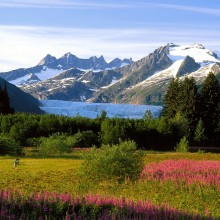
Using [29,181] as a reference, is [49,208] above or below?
above

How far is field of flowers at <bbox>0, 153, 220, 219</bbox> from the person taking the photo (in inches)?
448

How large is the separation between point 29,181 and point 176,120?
1938 inches

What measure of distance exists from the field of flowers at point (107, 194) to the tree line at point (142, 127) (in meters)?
27.9

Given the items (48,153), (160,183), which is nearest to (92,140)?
(48,153)

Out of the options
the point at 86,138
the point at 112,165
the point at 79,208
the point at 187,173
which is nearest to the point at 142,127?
the point at 86,138

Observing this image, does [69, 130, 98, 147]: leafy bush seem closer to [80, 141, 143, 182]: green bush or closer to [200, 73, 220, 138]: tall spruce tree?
[200, 73, 220, 138]: tall spruce tree

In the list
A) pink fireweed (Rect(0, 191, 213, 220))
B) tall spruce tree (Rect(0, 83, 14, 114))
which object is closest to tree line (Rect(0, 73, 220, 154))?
tall spruce tree (Rect(0, 83, 14, 114))

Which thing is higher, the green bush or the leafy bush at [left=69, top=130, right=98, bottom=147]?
the green bush

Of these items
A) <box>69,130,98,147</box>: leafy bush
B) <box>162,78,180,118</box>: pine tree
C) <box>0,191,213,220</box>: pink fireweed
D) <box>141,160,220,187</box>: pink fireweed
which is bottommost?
<box>69,130,98,147</box>: leafy bush

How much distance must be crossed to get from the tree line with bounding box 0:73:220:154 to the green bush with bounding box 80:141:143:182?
29995 mm

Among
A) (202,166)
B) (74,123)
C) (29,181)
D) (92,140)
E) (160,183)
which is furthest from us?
(74,123)

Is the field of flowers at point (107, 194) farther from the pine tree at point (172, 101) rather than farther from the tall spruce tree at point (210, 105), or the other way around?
the pine tree at point (172, 101)

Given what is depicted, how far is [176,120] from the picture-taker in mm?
70812

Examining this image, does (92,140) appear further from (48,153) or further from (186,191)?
(186,191)
